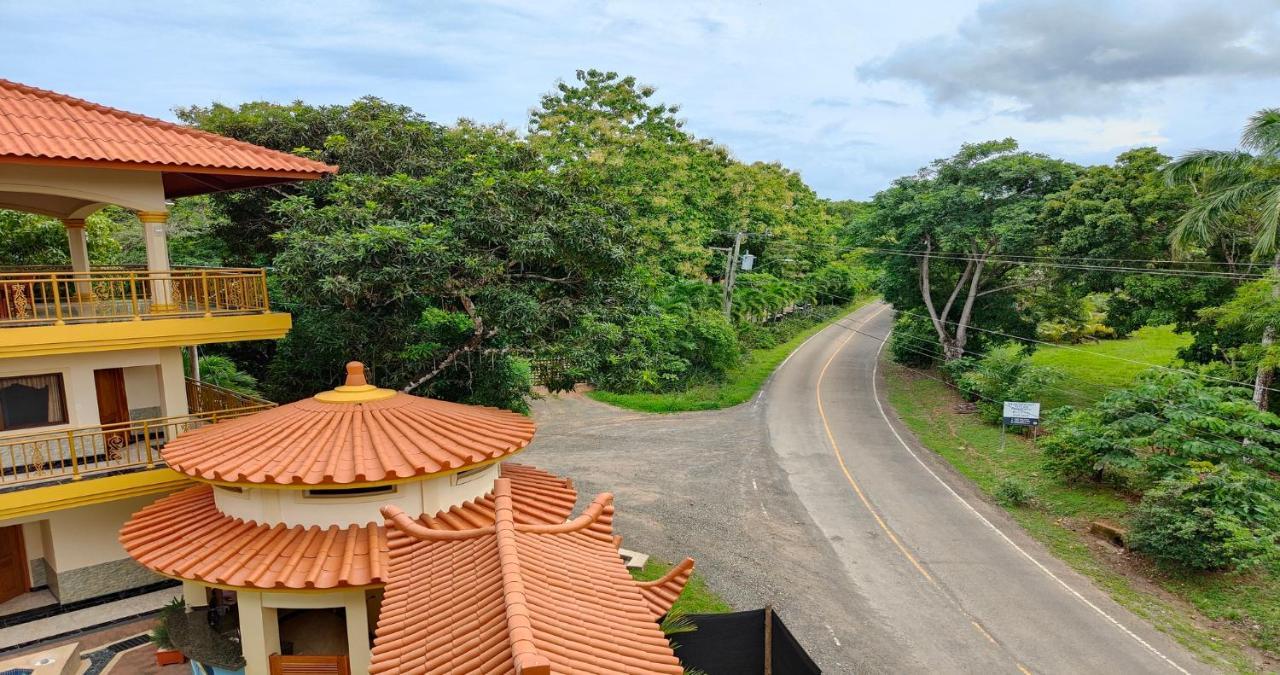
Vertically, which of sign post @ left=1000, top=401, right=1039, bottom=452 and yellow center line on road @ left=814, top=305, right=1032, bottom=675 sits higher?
sign post @ left=1000, top=401, right=1039, bottom=452

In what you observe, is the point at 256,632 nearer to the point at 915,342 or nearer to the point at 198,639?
the point at 198,639

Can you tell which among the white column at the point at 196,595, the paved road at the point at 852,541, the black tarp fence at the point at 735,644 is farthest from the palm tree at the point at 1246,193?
the white column at the point at 196,595

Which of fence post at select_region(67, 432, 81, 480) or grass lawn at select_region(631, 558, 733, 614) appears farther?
grass lawn at select_region(631, 558, 733, 614)

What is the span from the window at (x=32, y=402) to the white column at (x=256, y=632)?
610 centimetres

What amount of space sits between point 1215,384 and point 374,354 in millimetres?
25745

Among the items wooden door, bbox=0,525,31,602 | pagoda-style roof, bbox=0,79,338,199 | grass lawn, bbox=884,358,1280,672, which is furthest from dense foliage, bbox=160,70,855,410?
grass lawn, bbox=884,358,1280,672

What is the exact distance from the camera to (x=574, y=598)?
20.3ft

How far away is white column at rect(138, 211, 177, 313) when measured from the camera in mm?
12148

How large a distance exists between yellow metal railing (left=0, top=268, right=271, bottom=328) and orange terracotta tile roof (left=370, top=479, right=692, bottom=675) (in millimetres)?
7095

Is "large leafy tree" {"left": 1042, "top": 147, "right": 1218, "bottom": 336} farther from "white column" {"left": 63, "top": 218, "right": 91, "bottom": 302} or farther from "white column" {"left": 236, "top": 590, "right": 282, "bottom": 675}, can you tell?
"white column" {"left": 63, "top": 218, "right": 91, "bottom": 302}

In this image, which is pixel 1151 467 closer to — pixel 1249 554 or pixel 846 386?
pixel 1249 554

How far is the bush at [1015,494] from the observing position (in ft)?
67.4

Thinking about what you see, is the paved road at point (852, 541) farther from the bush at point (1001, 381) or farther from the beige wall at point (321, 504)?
the beige wall at point (321, 504)

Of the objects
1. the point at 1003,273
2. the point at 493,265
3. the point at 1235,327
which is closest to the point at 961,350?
the point at 1003,273
